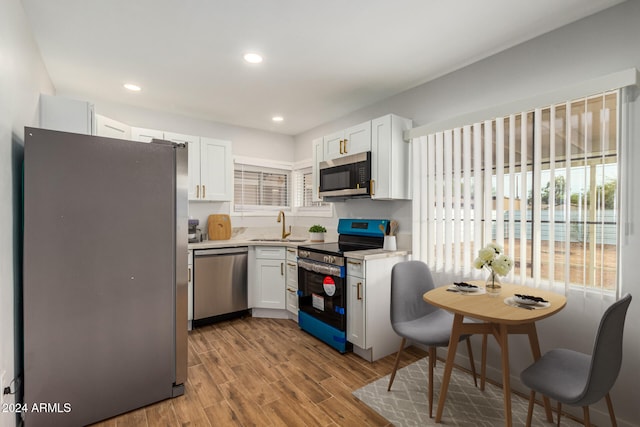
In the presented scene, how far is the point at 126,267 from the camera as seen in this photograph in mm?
1909

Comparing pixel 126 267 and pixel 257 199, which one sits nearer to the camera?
pixel 126 267

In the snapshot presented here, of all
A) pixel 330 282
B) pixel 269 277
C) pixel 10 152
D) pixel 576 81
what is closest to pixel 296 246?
pixel 269 277

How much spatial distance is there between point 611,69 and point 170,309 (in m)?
3.19

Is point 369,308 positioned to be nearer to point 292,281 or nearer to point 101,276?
point 292,281

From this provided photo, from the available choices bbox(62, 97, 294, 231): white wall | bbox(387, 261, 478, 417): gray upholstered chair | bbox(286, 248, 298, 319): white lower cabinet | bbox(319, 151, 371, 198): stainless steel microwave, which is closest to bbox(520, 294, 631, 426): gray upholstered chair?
bbox(387, 261, 478, 417): gray upholstered chair

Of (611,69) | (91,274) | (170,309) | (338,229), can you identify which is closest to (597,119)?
(611,69)

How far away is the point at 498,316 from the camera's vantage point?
5.11 ft

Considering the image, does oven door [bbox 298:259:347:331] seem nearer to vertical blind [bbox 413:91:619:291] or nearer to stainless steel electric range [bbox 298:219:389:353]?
stainless steel electric range [bbox 298:219:389:353]

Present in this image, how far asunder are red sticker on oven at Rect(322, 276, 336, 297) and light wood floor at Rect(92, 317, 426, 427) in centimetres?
53

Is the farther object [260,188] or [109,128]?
[260,188]

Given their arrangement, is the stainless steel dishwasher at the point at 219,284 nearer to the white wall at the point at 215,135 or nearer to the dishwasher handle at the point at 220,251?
the dishwasher handle at the point at 220,251

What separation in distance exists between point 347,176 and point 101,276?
2250 millimetres

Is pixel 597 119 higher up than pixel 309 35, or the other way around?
pixel 309 35

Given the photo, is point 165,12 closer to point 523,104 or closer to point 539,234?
point 523,104
